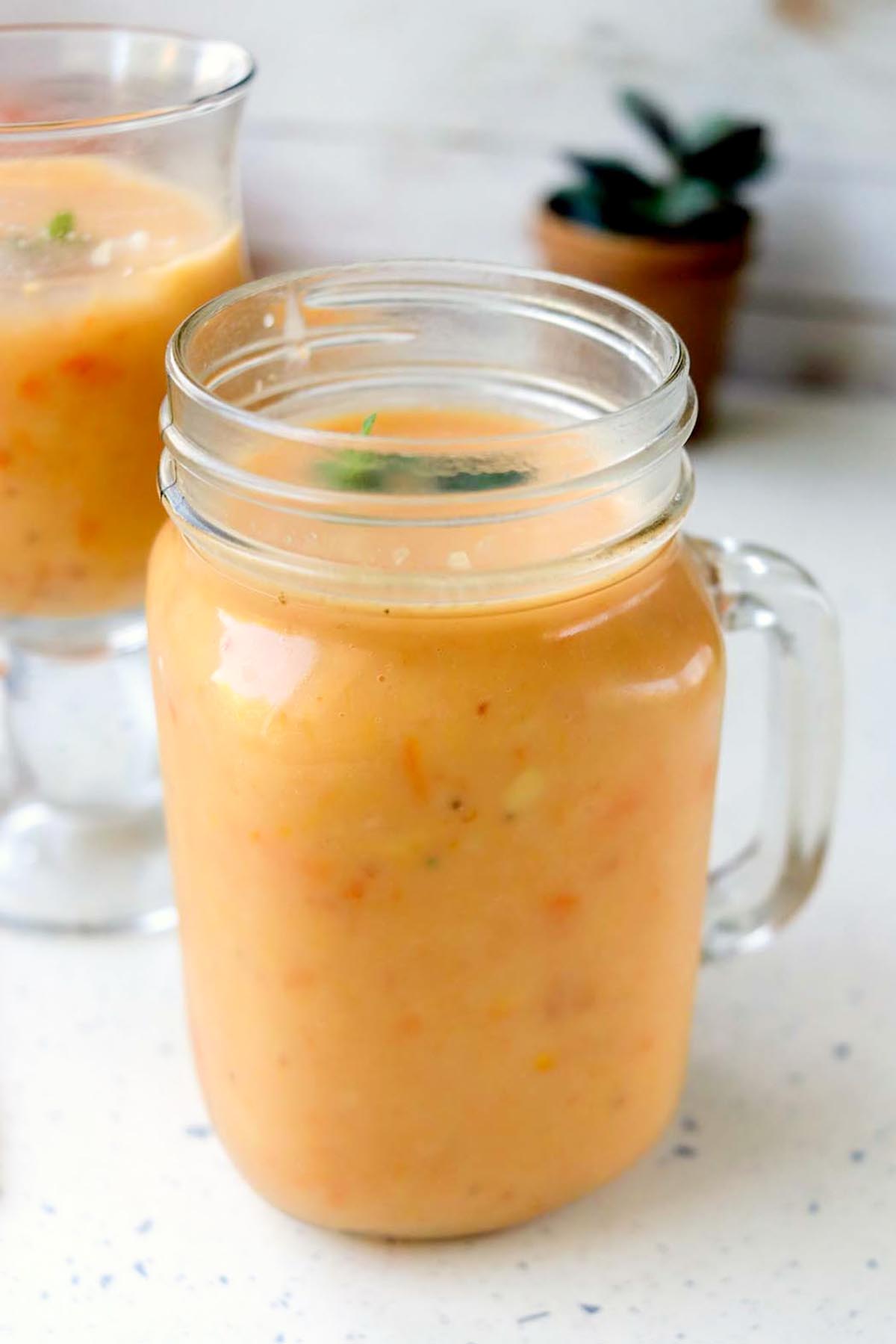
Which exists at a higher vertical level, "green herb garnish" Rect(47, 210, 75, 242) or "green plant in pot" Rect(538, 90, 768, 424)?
"green herb garnish" Rect(47, 210, 75, 242)

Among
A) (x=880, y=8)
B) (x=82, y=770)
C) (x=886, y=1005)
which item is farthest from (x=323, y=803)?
(x=880, y=8)

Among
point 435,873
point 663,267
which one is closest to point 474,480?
point 435,873

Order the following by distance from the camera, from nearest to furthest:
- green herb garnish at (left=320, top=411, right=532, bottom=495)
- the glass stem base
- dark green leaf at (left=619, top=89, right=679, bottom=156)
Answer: green herb garnish at (left=320, top=411, right=532, bottom=495) < the glass stem base < dark green leaf at (left=619, top=89, right=679, bottom=156)

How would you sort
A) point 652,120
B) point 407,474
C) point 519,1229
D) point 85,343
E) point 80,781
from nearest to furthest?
point 407,474 → point 519,1229 → point 85,343 → point 80,781 → point 652,120

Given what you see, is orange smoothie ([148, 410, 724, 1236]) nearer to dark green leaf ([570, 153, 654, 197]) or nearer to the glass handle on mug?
the glass handle on mug

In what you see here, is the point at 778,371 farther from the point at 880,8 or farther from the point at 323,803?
the point at 323,803

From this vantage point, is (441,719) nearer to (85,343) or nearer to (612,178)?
(85,343)

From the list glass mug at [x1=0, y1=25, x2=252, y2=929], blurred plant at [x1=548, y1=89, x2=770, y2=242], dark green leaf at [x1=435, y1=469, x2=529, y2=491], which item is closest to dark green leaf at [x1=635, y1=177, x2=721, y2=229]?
blurred plant at [x1=548, y1=89, x2=770, y2=242]
